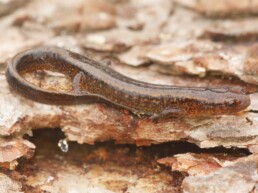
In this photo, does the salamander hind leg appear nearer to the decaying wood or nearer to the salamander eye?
the decaying wood

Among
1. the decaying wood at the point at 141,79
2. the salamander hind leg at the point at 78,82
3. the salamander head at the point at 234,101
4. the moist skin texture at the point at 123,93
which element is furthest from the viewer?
the salamander hind leg at the point at 78,82

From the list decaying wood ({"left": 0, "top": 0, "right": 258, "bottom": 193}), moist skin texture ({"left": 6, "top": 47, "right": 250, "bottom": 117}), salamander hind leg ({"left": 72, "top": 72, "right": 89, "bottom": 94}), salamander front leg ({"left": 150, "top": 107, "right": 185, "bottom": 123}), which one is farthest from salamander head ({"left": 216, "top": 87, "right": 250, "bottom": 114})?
salamander hind leg ({"left": 72, "top": 72, "right": 89, "bottom": 94})

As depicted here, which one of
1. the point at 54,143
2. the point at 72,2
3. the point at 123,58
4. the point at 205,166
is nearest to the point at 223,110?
the point at 205,166

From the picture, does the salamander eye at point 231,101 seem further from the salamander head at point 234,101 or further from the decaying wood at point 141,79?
the decaying wood at point 141,79

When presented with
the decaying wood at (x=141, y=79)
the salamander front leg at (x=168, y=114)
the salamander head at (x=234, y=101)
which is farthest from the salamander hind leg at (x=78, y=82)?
the salamander head at (x=234, y=101)

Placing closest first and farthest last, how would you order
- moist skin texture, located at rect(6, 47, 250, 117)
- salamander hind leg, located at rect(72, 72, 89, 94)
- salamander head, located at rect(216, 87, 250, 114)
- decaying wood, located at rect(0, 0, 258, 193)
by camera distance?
1. decaying wood, located at rect(0, 0, 258, 193)
2. salamander head, located at rect(216, 87, 250, 114)
3. moist skin texture, located at rect(6, 47, 250, 117)
4. salamander hind leg, located at rect(72, 72, 89, 94)
